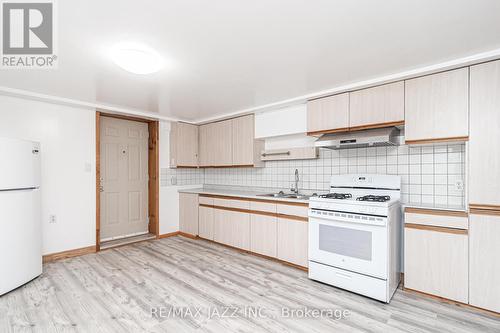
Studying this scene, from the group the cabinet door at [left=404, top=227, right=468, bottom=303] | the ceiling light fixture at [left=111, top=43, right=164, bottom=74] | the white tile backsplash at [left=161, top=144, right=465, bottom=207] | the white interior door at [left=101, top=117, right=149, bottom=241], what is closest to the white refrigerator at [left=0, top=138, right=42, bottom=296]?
the white interior door at [left=101, top=117, right=149, bottom=241]

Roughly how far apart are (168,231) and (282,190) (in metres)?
2.34

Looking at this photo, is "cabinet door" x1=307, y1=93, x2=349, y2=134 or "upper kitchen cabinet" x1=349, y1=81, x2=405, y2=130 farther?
"cabinet door" x1=307, y1=93, x2=349, y2=134

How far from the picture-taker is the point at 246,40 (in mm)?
1974

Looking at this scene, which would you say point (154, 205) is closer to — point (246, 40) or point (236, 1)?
point (246, 40)

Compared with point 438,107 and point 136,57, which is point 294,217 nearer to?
point 438,107

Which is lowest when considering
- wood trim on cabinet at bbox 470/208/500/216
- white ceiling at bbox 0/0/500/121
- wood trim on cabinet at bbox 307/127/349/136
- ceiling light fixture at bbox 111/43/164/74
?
wood trim on cabinet at bbox 470/208/500/216

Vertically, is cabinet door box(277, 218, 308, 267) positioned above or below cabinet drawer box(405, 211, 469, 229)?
below

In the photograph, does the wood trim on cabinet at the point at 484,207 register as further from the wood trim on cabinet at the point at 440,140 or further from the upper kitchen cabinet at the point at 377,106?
the upper kitchen cabinet at the point at 377,106

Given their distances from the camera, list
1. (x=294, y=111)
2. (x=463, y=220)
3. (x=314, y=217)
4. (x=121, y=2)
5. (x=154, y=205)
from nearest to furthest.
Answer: (x=121, y=2) → (x=463, y=220) → (x=314, y=217) → (x=294, y=111) → (x=154, y=205)

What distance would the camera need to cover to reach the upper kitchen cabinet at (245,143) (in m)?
4.20

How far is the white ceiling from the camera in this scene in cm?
158

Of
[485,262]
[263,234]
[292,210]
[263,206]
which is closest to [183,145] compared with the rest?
[263,206]

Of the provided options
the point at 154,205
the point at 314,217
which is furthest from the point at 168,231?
the point at 314,217

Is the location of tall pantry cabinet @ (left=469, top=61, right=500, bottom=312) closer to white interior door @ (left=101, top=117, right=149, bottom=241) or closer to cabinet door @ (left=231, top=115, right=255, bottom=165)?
cabinet door @ (left=231, top=115, right=255, bottom=165)
